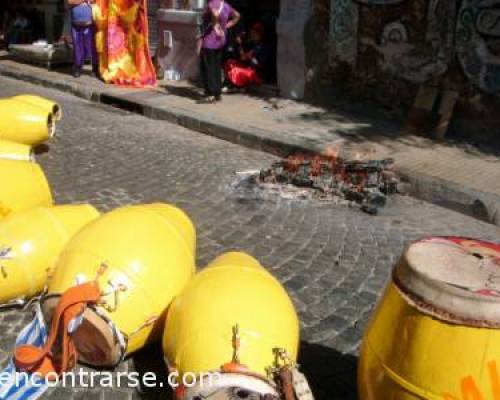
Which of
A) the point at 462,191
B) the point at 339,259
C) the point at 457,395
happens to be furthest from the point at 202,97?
the point at 457,395

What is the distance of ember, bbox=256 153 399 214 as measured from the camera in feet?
19.2

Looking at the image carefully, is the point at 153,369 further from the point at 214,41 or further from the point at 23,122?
the point at 214,41

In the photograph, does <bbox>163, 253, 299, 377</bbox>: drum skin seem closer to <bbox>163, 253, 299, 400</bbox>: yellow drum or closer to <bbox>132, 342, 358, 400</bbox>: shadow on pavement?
<bbox>163, 253, 299, 400</bbox>: yellow drum

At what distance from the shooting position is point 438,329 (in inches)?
81.6

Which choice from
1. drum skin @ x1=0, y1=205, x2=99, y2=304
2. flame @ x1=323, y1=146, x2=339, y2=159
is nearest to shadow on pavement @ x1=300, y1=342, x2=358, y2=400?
drum skin @ x1=0, y1=205, x2=99, y2=304

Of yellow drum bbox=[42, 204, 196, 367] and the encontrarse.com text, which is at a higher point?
yellow drum bbox=[42, 204, 196, 367]

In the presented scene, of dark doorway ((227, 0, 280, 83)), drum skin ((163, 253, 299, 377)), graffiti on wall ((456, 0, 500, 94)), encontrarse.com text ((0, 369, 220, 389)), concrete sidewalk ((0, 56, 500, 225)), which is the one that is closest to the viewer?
drum skin ((163, 253, 299, 377))

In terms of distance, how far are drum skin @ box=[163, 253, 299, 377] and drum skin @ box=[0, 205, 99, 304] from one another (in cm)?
96

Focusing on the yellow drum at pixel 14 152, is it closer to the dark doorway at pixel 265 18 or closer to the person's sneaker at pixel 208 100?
the person's sneaker at pixel 208 100

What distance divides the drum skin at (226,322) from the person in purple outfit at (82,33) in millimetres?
9664

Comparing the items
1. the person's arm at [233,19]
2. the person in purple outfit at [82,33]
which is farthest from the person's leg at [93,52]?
the person's arm at [233,19]

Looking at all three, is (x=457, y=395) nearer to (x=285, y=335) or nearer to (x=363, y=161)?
(x=285, y=335)

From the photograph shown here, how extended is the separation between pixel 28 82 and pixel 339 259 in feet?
29.9

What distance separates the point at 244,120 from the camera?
8.55 metres
